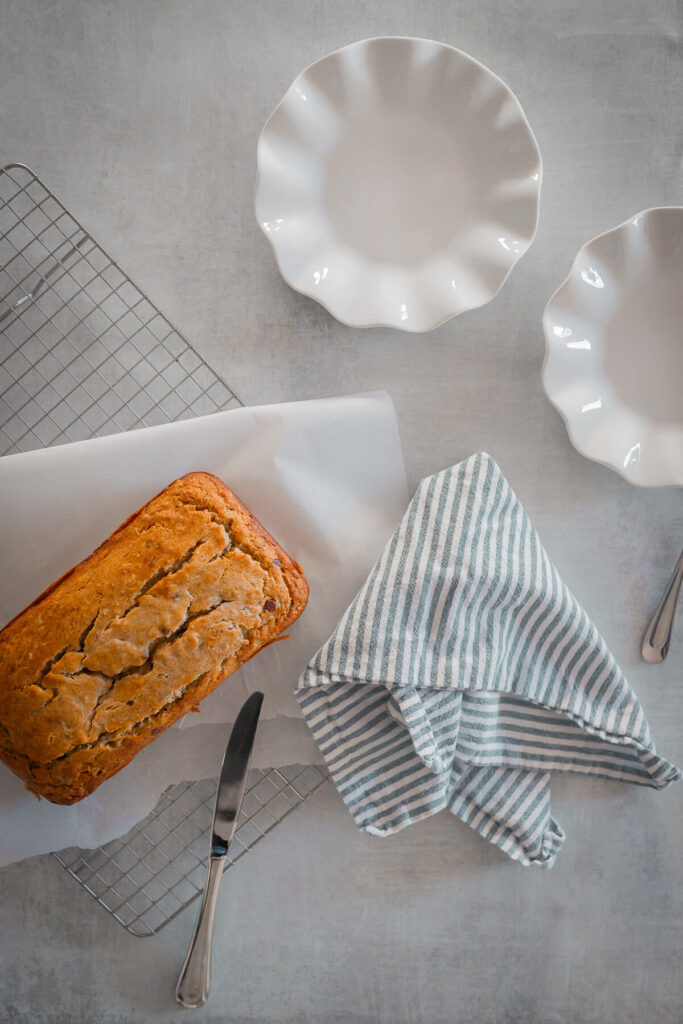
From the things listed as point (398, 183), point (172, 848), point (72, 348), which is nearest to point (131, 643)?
point (172, 848)

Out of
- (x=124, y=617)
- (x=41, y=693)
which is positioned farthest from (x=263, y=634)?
(x=41, y=693)

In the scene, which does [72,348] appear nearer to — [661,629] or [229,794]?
[229,794]

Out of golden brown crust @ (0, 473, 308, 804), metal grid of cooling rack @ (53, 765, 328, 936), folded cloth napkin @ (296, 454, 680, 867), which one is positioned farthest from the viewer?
metal grid of cooling rack @ (53, 765, 328, 936)

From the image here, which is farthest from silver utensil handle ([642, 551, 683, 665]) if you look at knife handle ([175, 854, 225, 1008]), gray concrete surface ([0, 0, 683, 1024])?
knife handle ([175, 854, 225, 1008])

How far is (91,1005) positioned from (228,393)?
54.2 inches

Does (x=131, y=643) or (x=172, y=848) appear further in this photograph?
(x=172, y=848)

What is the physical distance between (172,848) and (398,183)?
152 cm

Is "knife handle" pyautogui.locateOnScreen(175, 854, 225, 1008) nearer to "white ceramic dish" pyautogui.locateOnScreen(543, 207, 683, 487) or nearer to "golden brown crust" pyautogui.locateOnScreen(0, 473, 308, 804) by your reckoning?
"golden brown crust" pyautogui.locateOnScreen(0, 473, 308, 804)

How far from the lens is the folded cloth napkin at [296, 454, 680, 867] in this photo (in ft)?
Result: 4.37

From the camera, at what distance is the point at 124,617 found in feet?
3.93

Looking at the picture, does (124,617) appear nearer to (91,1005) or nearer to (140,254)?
(140,254)

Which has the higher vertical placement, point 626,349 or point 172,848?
point 626,349

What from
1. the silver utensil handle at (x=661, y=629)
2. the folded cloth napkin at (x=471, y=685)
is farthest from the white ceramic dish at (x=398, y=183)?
the silver utensil handle at (x=661, y=629)

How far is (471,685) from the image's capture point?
134 cm
